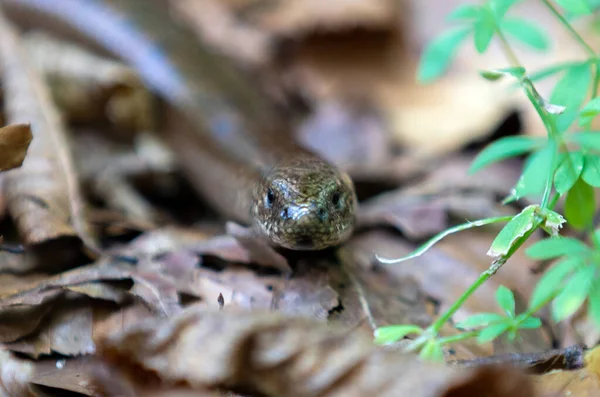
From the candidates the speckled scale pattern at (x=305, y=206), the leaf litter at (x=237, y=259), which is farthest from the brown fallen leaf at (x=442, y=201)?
the speckled scale pattern at (x=305, y=206)

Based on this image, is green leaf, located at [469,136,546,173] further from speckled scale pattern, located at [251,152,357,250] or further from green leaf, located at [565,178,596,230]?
speckled scale pattern, located at [251,152,357,250]

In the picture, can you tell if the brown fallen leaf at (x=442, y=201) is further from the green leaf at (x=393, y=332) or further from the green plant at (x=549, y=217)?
the green leaf at (x=393, y=332)

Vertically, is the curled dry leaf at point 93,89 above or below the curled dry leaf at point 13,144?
below

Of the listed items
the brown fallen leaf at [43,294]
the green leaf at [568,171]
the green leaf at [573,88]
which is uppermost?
the green leaf at [573,88]

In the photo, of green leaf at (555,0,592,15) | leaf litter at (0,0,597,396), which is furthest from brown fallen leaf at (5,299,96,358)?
green leaf at (555,0,592,15)

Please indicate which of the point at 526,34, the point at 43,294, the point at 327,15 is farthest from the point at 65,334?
the point at 327,15

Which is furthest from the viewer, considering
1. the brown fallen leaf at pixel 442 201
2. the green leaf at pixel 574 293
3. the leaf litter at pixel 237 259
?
the brown fallen leaf at pixel 442 201

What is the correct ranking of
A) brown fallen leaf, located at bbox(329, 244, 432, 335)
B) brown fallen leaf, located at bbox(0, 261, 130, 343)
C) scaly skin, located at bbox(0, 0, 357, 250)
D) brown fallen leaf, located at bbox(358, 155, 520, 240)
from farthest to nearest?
brown fallen leaf, located at bbox(358, 155, 520, 240) < scaly skin, located at bbox(0, 0, 357, 250) < brown fallen leaf, located at bbox(329, 244, 432, 335) < brown fallen leaf, located at bbox(0, 261, 130, 343)

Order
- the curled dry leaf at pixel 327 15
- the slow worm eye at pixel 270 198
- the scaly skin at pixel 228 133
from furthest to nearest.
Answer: the curled dry leaf at pixel 327 15 < the slow worm eye at pixel 270 198 < the scaly skin at pixel 228 133

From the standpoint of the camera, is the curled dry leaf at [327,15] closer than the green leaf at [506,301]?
No
